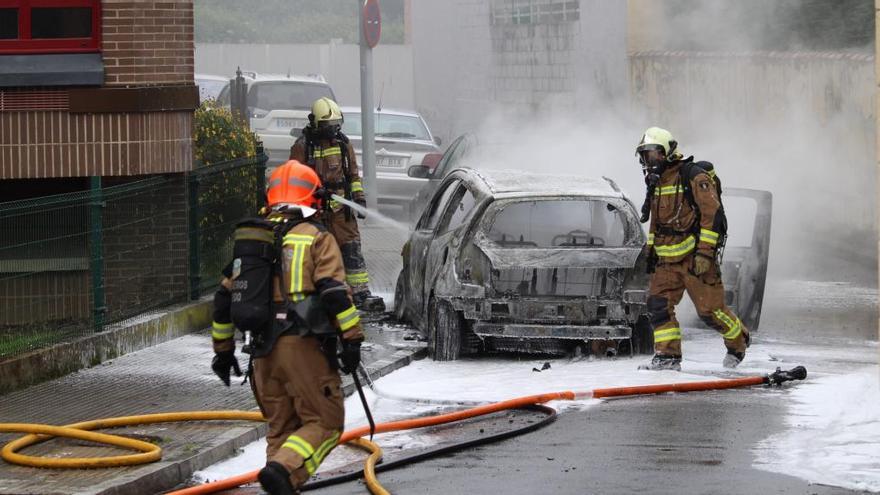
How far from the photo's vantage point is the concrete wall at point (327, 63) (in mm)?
A: 43312

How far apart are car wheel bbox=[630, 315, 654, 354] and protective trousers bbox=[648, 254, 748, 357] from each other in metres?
0.48

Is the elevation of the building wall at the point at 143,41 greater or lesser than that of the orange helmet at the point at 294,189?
greater

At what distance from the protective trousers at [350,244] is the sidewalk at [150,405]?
51cm

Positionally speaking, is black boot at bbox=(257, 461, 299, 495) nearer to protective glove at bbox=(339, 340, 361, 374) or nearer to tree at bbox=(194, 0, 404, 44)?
protective glove at bbox=(339, 340, 361, 374)

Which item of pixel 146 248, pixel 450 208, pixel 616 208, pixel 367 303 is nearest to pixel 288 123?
pixel 367 303

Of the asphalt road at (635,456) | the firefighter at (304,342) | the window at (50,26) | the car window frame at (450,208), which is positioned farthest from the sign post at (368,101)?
the firefighter at (304,342)

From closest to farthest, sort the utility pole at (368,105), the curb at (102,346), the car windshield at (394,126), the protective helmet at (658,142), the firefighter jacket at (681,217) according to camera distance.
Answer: the curb at (102,346)
the firefighter jacket at (681,217)
the protective helmet at (658,142)
the utility pole at (368,105)
the car windshield at (394,126)

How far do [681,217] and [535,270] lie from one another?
1.15 m

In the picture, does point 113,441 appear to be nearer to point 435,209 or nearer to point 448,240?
point 448,240

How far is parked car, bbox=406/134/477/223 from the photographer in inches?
635

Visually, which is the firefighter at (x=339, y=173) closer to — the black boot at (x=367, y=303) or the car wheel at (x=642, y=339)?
the black boot at (x=367, y=303)

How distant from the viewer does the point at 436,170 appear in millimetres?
17406

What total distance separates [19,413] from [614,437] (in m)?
3.32

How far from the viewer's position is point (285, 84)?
2506 centimetres
